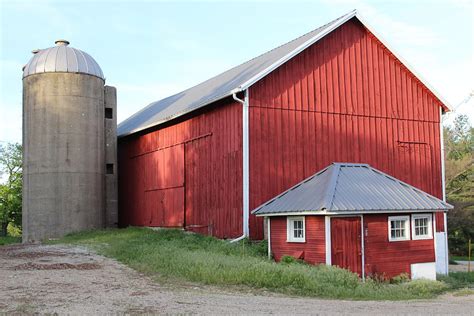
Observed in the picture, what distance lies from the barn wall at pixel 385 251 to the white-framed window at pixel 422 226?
308 mm

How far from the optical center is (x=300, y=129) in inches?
871

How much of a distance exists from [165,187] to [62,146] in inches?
229

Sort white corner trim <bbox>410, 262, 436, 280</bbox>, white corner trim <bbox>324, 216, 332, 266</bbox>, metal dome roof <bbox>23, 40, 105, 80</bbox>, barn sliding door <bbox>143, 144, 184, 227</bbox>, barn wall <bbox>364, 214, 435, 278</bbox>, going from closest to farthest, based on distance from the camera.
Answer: white corner trim <bbox>324, 216, 332, 266</bbox>, barn wall <bbox>364, 214, 435, 278</bbox>, white corner trim <bbox>410, 262, 436, 280</bbox>, barn sliding door <bbox>143, 144, 184, 227</bbox>, metal dome roof <bbox>23, 40, 105, 80</bbox>

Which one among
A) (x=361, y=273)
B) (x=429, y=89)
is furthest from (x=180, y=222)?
(x=429, y=89)

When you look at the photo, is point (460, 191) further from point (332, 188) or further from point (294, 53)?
point (332, 188)

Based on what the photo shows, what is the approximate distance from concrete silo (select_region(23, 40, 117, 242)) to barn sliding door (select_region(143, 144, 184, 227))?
108 inches

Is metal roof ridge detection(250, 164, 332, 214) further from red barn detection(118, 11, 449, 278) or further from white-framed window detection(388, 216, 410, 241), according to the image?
white-framed window detection(388, 216, 410, 241)

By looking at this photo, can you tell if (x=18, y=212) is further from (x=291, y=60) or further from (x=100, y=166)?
(x=291, y=60)

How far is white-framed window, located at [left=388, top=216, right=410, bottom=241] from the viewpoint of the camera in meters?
18.6

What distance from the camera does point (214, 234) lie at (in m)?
Answer: 22.5

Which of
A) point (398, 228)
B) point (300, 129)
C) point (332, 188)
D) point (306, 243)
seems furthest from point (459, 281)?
point (300, 129)

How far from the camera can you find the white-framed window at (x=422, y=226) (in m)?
19.1

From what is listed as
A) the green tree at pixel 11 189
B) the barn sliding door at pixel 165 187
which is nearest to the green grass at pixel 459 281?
the barn sliding door at pixel 165 187

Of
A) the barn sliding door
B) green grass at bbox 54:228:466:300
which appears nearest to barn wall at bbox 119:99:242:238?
the barn sliding door
